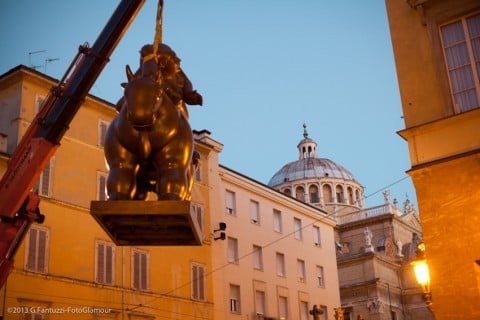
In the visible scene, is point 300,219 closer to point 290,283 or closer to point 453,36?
point 290,283

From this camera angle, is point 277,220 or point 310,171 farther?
point 310,171

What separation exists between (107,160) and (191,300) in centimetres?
2644

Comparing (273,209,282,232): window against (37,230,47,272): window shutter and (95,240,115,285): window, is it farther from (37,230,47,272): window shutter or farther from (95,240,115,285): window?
(37,230,47,272): window shutter

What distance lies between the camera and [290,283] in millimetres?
38312

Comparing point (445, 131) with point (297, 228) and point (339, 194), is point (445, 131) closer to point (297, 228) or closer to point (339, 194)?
point (297, 228)

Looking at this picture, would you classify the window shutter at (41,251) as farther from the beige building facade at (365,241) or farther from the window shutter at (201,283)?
the beige building facade at (365,241)

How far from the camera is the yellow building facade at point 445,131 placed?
1118 cm

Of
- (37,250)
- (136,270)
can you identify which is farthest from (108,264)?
(37,250)

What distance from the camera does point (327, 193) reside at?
93.3 m

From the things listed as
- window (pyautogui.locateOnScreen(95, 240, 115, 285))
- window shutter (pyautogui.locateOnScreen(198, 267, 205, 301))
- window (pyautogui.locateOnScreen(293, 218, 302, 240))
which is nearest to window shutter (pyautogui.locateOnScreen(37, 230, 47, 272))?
Result: window (pyautogui.locateOnScreen(95, 240, 115, 285))

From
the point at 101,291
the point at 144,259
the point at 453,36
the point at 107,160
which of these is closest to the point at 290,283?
the point at 144,259

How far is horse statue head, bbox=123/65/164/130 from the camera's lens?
427cm

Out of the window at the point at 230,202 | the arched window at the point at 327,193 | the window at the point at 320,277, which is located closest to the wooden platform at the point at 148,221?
the window at the point at 230,202

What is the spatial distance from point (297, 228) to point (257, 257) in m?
5.06
